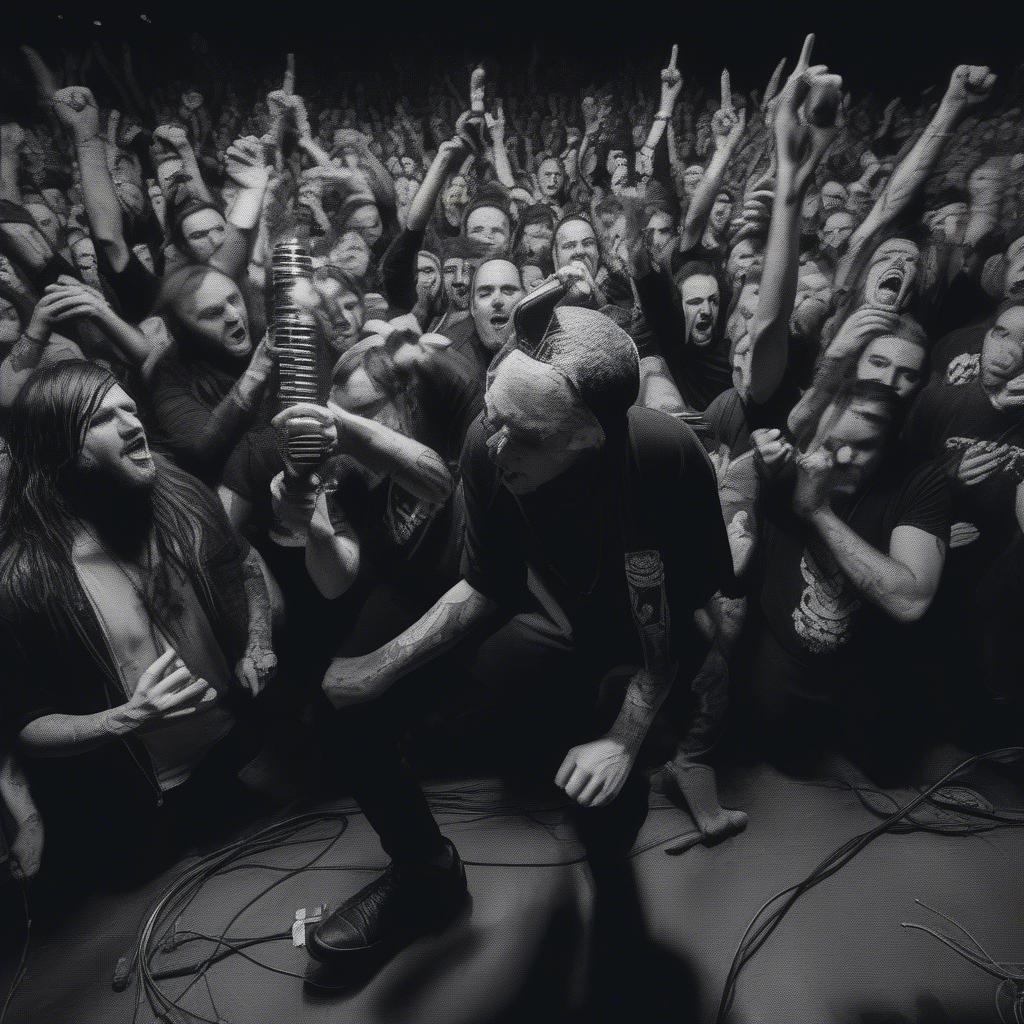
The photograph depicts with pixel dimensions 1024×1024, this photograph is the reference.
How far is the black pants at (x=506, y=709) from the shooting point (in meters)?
1.60

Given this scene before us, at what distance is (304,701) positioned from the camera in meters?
2.00

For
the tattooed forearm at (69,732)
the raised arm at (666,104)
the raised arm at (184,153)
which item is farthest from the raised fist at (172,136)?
the tattooed forearm at (69,732)

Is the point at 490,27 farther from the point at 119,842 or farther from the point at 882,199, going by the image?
the point at 119,842

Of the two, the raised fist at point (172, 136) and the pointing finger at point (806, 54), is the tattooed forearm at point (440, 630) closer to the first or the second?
the raised fist at point (172, 136)

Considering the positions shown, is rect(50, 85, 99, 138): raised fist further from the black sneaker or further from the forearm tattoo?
the black sneaker

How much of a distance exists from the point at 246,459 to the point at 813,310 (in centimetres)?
183

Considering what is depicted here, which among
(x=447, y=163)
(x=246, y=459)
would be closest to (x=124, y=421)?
(x=246, y=459)

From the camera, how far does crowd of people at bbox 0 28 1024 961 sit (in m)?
1.63

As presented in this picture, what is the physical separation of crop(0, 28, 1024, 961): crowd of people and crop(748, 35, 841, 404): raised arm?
0.03ft

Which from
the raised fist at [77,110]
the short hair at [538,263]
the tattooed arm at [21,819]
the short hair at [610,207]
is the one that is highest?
the raised fist at [77,110]

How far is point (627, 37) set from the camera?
1.85 m

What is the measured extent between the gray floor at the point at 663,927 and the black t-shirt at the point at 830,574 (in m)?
0.50

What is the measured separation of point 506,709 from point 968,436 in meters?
1.73

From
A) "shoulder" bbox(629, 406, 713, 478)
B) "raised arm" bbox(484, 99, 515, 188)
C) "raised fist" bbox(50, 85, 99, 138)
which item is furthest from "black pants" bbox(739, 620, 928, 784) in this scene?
"raised fist" bbox(50, 85, 99, 138)
